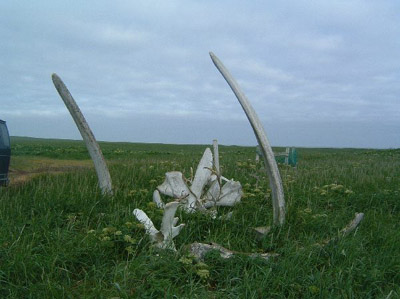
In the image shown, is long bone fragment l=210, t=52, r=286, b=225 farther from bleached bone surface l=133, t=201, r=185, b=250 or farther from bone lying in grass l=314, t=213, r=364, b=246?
bleached bone surface l=133, t=201, r=185, b=250

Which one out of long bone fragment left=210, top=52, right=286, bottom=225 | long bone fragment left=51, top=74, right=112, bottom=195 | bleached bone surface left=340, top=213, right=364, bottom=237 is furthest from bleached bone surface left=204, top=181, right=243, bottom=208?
long bone fragment left=51, top=74, right=112, bottom=195

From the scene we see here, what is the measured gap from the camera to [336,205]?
670cm

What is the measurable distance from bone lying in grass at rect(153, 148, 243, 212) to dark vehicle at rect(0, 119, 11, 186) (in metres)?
3.05

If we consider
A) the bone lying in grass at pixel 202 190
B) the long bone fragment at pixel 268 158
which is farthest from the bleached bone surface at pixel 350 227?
the bone lying in grass at pixel 202 190

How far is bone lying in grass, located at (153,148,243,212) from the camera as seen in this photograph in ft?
18.0

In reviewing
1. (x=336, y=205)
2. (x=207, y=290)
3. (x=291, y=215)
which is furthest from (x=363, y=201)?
(x=207, y=290)

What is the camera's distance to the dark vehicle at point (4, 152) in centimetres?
694

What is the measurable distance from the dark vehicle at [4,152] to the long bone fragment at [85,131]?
191cm

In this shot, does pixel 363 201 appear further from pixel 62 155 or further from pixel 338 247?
pixel 62 155

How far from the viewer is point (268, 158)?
4.81m

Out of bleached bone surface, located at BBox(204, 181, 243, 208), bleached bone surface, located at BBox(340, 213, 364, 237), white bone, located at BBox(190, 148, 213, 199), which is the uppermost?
white bone, located at BBox(190, 148, 213, 199)

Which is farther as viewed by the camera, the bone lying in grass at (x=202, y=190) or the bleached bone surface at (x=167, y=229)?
the bone lying in grass at (x=202, y=190)

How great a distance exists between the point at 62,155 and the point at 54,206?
36.8 feet

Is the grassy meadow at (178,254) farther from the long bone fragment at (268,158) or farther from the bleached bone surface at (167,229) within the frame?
the long bone fragment at (268,158)
